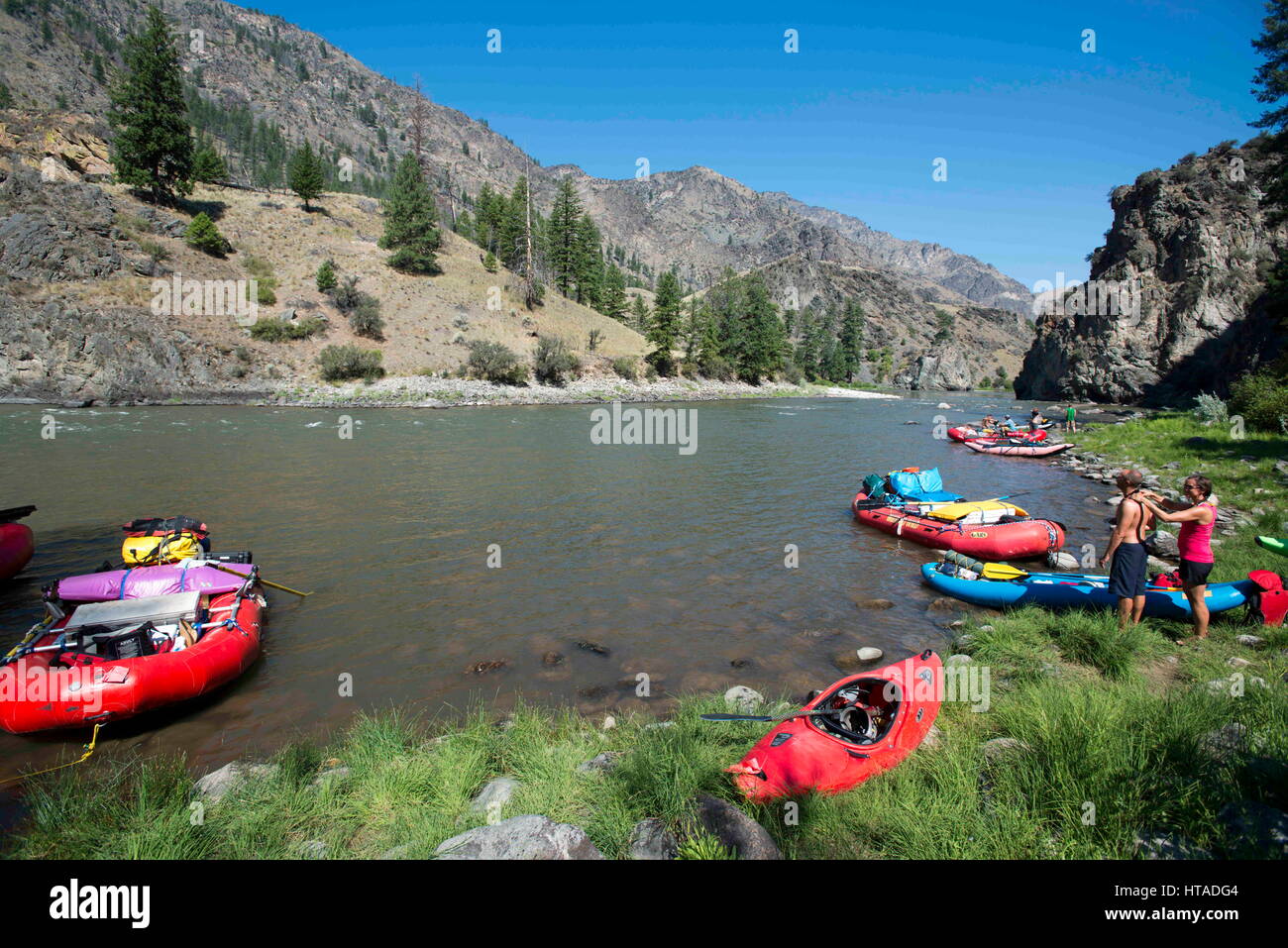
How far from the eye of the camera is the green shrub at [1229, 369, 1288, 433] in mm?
18641

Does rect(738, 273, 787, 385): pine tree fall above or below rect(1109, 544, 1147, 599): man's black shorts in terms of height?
above

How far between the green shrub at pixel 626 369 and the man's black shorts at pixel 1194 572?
57.0m

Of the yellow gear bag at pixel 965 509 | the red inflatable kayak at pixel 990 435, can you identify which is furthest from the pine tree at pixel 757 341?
the yellow gear bag at pixel 965 509

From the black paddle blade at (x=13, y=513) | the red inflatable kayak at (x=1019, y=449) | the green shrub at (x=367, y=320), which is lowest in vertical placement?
the black paddle blade at (x=13, y=513)

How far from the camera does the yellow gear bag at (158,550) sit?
924 centimetres

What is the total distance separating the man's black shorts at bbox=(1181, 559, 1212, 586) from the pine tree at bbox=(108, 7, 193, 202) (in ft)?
268

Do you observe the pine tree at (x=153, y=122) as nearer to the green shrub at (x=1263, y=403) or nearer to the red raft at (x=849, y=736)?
the red raft at (x=849, y=736)

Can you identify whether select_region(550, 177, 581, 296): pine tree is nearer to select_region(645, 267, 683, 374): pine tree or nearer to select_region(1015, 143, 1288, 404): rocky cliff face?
select_region(645, 267, 683, 374): pine tree

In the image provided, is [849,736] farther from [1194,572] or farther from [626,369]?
[626,369]

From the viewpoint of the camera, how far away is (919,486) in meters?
16.6

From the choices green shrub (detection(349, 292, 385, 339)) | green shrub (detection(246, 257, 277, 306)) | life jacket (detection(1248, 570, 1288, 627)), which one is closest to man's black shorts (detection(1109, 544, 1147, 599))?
life jacket (detection(1248, 570, 1288, 627))
